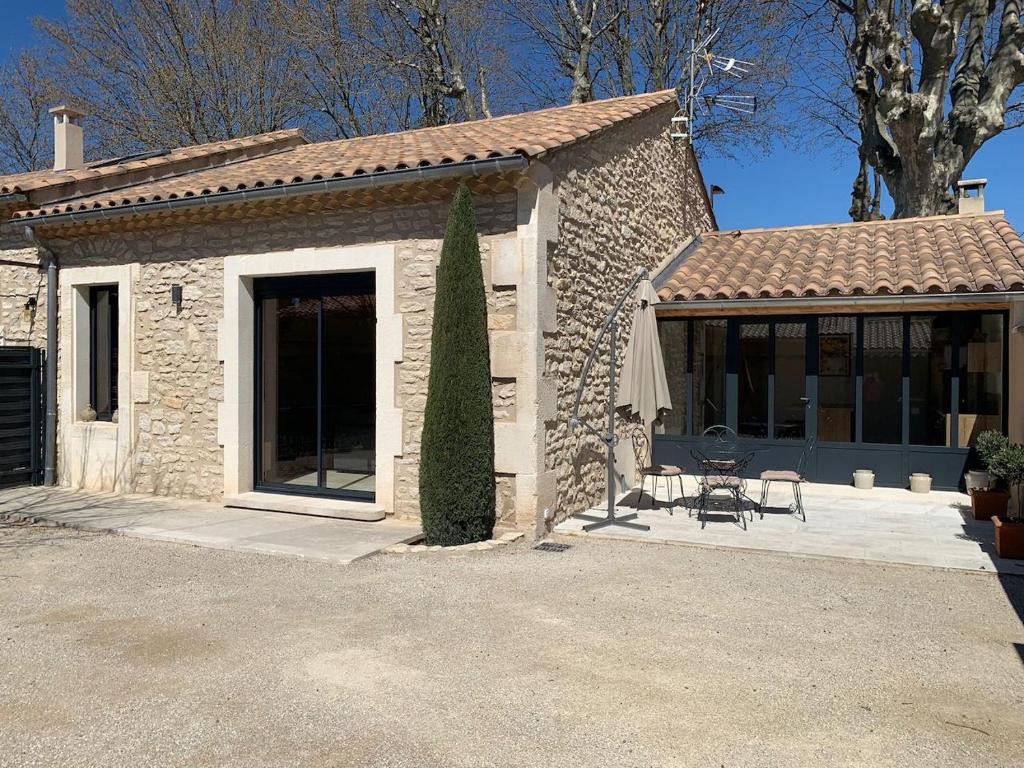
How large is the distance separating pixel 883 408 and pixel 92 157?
19169mm

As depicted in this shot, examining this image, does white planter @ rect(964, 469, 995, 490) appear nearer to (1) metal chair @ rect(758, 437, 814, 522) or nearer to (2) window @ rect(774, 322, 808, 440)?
(1) metal chair @ rect(758, 437, 814, 522)

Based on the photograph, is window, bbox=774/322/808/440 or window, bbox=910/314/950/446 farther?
window, bbox=774/322/808/440

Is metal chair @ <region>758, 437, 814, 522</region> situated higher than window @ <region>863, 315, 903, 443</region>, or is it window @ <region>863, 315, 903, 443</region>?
window @ <region>863, 315, 903, 443</region>

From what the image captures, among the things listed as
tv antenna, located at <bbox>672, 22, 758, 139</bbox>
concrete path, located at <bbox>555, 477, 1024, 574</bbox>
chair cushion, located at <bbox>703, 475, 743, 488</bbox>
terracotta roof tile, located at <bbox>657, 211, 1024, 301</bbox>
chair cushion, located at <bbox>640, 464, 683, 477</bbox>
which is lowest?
concrete path, located at <bbox>555, 477, 1024, 574</bbox>

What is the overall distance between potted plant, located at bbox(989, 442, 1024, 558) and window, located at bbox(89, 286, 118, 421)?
32.0 ft

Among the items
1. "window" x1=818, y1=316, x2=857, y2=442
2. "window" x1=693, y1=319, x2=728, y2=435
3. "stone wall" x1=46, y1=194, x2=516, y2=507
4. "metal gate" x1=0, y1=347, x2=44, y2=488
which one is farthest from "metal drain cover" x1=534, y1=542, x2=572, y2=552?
"metal gate" x1=0, y1=347, x2=44, y2=488

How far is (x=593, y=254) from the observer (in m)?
8.49

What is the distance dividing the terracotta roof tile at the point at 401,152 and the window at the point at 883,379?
415 centimetres

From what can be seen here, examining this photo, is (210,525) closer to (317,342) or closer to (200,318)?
(317,342)

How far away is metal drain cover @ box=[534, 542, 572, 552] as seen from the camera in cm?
669

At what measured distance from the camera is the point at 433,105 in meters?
20.1

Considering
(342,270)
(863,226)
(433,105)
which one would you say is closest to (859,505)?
(863,226)

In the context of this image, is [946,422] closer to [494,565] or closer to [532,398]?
[532,398]

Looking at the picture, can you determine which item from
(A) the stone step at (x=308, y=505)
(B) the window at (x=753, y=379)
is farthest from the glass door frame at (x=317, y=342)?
(B) the window at (x=753, y=379)
